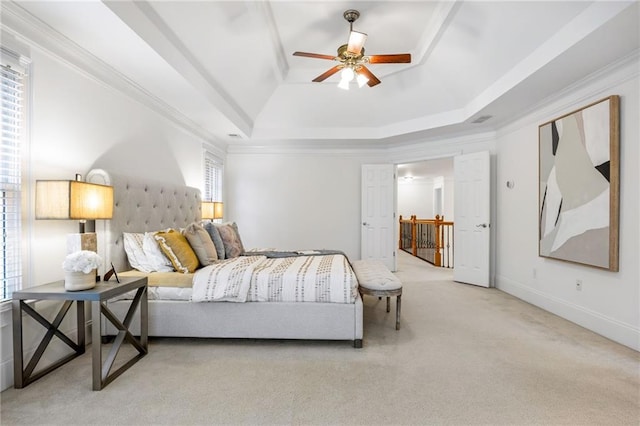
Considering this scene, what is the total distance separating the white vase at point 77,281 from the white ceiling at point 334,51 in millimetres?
1596

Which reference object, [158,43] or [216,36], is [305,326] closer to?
[158,43]

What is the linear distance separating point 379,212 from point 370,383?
4190 millimetres

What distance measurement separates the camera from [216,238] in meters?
3.57

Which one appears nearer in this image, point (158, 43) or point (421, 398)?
point (421, 398)

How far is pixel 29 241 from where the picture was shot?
2.21m

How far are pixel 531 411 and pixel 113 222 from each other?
3325 millimetres

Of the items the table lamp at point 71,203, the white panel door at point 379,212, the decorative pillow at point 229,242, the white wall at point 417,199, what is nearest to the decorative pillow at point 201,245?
the decorative pillow at point 229,242

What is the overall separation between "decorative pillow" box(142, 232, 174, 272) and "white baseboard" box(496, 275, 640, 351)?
12.7ft

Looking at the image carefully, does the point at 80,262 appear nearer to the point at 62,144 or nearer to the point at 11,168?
the point at 11,168

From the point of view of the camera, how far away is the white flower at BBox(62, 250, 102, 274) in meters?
2.01

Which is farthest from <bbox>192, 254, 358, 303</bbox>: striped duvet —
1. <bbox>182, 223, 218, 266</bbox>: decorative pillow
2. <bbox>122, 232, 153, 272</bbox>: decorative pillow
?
<bbox>122, 232, 153, 272</bbox>: decorative pillow

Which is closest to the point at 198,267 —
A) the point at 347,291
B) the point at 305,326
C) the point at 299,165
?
the point at 305,326

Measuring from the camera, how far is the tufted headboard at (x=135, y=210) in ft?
Answer: 9.13

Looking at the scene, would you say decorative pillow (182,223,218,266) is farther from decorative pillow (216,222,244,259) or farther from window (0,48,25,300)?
window (0,48,25,300)
